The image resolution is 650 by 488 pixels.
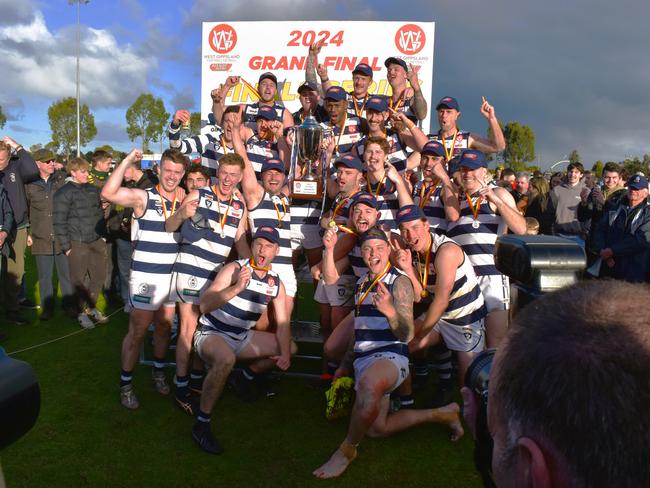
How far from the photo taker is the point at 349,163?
4.36 metres

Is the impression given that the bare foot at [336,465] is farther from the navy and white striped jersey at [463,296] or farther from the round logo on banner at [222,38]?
the round logo on banner at [222,38]

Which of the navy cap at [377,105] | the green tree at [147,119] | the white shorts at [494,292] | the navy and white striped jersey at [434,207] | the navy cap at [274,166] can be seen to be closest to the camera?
the white shorts at [494,292]

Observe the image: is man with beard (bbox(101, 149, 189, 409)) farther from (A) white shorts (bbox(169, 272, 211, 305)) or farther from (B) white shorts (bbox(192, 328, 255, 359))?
(B) white shorts (bbox(192, 328, 255, 359))

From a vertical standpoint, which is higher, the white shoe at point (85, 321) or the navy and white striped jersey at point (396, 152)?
the navy and white striped jersey at point (396, 152)

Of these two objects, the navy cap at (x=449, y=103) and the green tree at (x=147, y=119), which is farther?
the green tree at (x=147, y=119)

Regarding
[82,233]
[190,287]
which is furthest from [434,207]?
[82,233]

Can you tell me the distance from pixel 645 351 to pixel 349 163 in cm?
387

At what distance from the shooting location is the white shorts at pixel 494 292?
4.04 metres

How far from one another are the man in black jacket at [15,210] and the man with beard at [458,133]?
480 centimetres

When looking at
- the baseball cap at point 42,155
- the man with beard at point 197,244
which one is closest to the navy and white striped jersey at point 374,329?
the man with beard at point 197,244

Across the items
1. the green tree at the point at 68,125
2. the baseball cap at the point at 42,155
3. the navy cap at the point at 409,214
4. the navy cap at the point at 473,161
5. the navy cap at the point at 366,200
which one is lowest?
the navy cap at the point at 409,214

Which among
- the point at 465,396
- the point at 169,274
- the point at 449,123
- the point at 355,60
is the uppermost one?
the point at 355,60

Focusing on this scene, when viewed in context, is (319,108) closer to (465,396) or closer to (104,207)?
(104,207)

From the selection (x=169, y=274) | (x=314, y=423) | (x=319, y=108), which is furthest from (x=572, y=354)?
(x=319, y=108)
